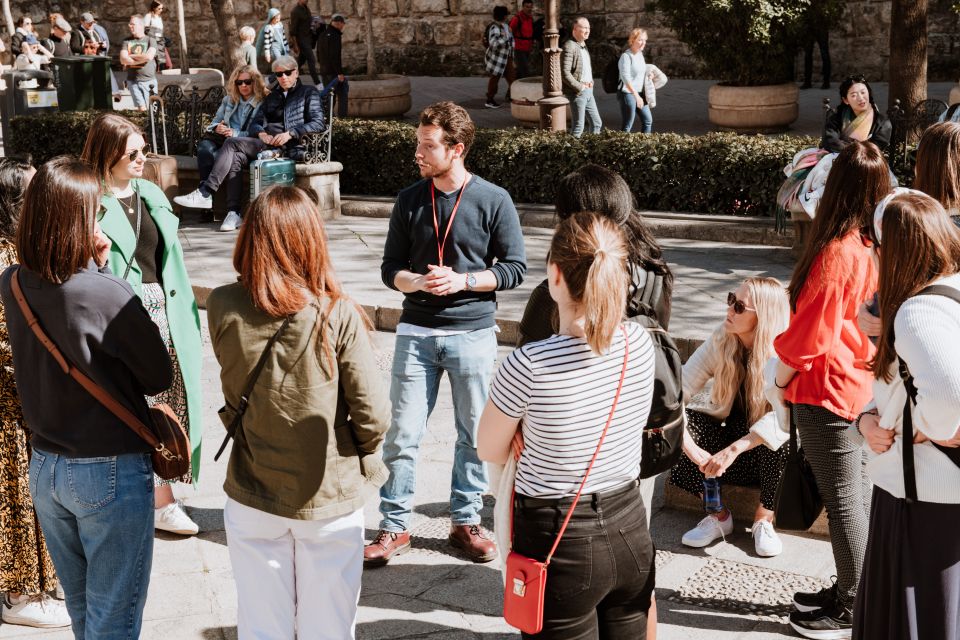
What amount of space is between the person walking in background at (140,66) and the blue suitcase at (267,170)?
31.3 ft

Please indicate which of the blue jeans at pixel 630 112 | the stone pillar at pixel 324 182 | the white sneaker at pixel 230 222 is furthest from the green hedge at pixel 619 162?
the blue jeans at pixel 630 112

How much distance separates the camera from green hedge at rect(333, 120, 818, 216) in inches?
412

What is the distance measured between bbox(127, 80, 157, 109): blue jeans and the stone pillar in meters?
9.89

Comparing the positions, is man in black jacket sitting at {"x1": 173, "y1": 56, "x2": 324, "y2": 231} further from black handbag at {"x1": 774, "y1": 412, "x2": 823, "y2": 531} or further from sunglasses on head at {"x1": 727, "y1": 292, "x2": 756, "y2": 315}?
black handbag at {"x1": 774, "y1": 412, "x2": 823, "y2": 531}

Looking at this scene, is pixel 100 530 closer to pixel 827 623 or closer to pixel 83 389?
pixel 83 389

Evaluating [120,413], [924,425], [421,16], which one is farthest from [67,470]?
[421,16]

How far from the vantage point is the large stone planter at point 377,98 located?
16344mm

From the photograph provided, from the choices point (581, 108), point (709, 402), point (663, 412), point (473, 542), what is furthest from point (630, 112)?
point (663, 412)

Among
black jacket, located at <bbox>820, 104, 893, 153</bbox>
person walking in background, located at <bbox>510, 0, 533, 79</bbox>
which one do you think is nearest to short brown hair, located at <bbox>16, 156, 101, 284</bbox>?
black jacket, located at <bbox>820, 104, 893, 153</bbox>

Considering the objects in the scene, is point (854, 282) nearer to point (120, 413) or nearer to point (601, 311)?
point (601, 311)

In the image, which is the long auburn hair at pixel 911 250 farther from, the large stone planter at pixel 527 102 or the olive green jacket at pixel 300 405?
the large stone planter at pixel 527 102

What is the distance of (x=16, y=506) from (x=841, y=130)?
A: 23.0ft

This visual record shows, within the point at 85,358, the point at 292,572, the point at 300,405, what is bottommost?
the point at 292,572

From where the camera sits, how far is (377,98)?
16484 millimetres
